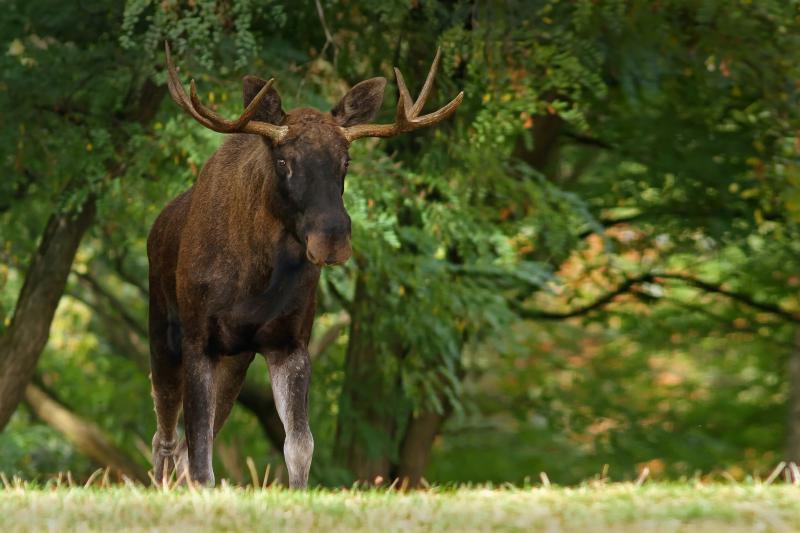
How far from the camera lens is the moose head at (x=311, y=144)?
8.10 meters

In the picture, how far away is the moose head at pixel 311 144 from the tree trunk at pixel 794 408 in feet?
37.0

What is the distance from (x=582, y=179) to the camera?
20.1m

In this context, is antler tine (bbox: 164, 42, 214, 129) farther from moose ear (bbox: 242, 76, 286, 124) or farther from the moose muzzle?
the moose muzzle

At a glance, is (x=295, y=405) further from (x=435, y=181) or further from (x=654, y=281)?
(x=654, y=281)

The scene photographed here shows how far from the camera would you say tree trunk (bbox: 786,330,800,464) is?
62.5 ft

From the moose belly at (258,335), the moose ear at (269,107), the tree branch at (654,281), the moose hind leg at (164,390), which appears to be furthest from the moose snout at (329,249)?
the tree branch at (654,281)

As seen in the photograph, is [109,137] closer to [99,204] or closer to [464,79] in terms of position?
[99,204]

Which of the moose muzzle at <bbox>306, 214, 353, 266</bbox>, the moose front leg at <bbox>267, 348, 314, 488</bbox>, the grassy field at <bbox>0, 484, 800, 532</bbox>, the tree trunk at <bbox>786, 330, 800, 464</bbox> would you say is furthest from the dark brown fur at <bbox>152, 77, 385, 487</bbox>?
the tree trunk at <bbox>786, 330, 800, 464</bbox>

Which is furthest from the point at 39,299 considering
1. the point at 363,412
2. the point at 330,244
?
the point at 330,244

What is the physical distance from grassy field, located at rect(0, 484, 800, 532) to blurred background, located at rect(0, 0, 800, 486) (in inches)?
225

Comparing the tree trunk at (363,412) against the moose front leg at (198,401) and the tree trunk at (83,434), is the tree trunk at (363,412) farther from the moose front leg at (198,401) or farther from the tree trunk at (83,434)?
the moose front leg at (198,401)

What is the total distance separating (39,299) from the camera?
14727 mm

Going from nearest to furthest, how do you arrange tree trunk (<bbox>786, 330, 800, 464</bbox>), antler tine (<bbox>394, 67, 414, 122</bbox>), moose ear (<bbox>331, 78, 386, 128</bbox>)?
antler tine (<bbox>394, 67, 414, 122</bbox>)
moose ear (<bbox>331, 78, 386, 128</bbox>)
tree trunk (<bbox>786, 330, 800, 464</bbox>)

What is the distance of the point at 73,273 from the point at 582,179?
6.45m
